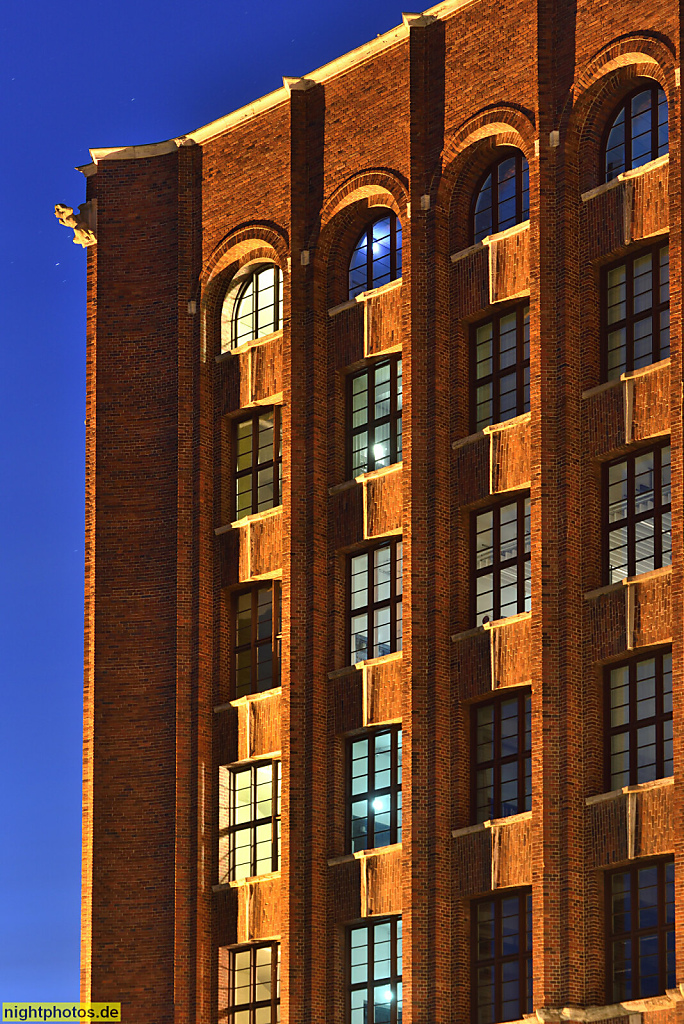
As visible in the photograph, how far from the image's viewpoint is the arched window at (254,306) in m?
51.4

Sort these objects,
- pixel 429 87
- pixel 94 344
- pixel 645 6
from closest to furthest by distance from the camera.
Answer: pixel 645 6 < pixel 429 87 < pixel 94 344

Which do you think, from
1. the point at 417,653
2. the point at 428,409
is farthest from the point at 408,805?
the point at 428,409

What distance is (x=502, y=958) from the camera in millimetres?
42781

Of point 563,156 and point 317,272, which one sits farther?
point 317,272

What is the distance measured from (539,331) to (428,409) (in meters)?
3.28

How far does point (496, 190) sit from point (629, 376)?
6.43 metres

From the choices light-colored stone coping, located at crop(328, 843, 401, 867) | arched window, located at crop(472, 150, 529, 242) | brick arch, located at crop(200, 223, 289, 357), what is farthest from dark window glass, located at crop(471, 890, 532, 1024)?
brick arch, located at crop(200, 223, 289, 357)

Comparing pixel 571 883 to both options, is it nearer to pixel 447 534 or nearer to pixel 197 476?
pixel 447 534

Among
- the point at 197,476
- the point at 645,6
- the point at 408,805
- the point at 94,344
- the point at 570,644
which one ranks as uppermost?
the point at 645,6

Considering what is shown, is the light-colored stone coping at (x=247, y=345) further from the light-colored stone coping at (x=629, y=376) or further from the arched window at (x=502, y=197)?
the light-colored stone coping at (x=629, y=376)

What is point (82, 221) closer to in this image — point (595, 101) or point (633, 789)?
point (595, 101)

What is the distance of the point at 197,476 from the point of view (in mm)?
51000

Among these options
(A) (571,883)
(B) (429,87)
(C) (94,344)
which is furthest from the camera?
(C) (94,344)

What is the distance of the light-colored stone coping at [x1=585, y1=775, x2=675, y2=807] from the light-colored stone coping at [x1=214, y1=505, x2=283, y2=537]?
428 inches
